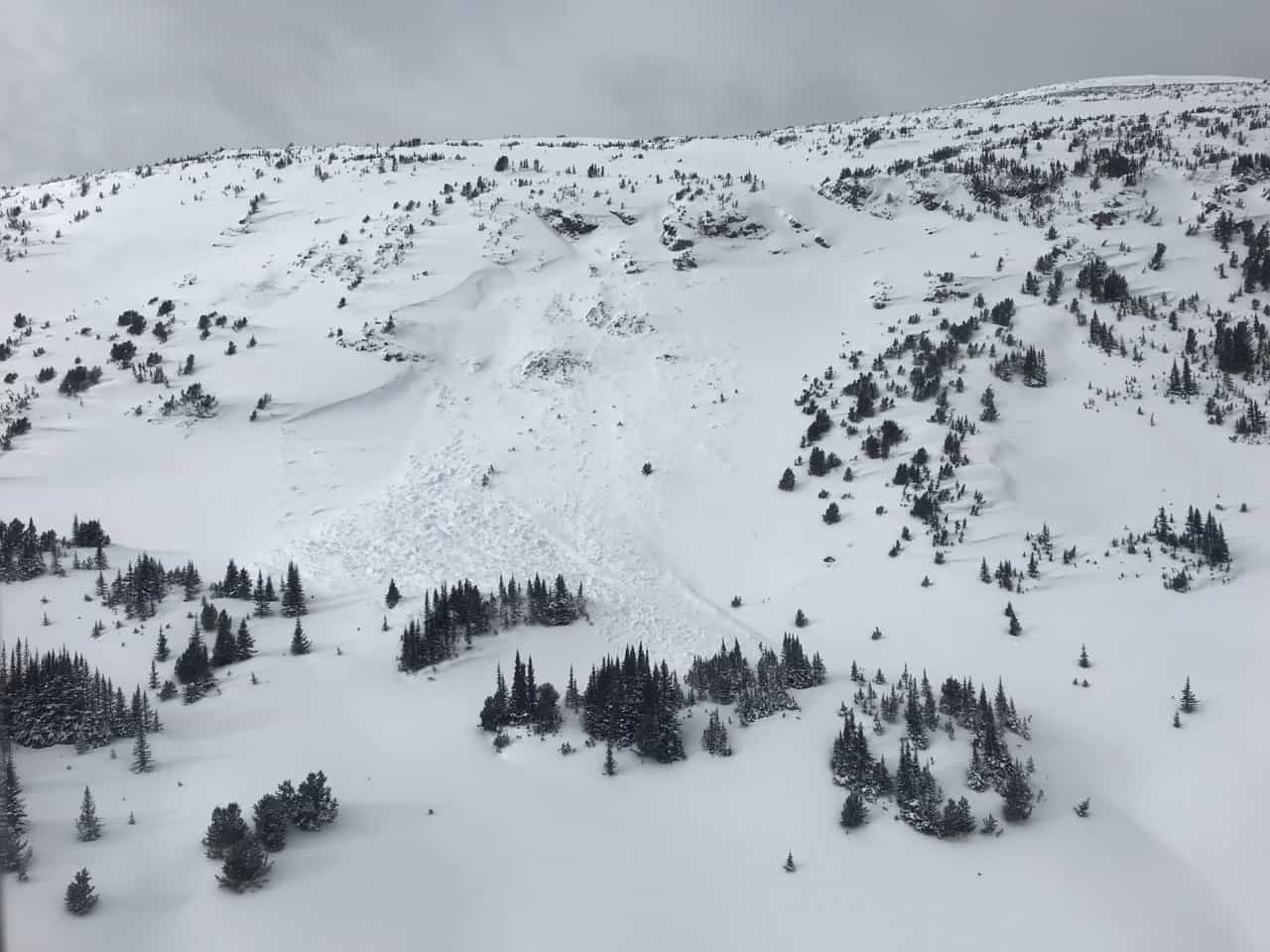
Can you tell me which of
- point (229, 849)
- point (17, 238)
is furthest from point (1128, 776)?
point (17, 238)

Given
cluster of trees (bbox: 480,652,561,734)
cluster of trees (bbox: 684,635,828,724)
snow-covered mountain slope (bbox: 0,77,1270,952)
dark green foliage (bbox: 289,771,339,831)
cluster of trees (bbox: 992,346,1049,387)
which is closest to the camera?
snow-covered mountain slope (bbox: 0,77,1270,952)

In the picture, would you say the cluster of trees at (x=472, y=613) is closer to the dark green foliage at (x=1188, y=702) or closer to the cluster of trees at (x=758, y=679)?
the cluster of trees at (x=758, y=679)

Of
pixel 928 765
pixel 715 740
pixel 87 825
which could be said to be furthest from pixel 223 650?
pixel 928 765

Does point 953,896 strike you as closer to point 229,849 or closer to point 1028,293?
point 229,849

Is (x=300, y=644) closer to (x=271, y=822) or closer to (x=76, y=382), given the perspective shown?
(x=271, y=822)


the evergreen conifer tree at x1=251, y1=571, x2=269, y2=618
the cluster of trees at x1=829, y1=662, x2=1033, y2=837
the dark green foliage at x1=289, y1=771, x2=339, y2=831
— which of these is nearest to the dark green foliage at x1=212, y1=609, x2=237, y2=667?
the evergreen conifer tree at x1=251, y1=571, x2=269, y2=618

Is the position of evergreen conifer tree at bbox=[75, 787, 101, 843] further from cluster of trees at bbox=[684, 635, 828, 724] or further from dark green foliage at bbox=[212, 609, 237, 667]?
cluster of trees at bbox=[684, 635, 828, 724]

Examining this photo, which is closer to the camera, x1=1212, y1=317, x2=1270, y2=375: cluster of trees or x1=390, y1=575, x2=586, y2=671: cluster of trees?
x1=390, y1=575, x2=586, y2=671: cluster of trees

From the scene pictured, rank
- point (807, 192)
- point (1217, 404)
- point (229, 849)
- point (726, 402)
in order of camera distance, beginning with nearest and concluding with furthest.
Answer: point (229, 849) < point (1217, 404) < point (726, 402) < point (807, 192)
